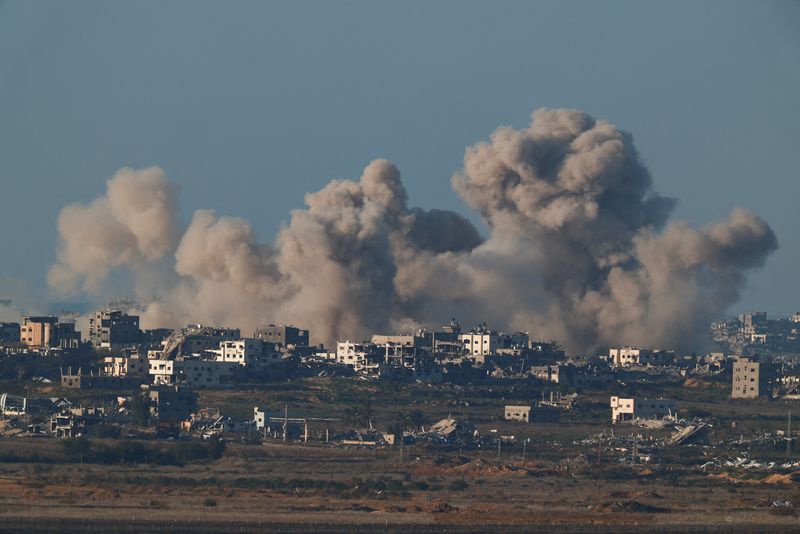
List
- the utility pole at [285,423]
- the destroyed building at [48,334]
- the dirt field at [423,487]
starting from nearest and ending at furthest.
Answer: the dirt field at [423,487] < the utility pole at [285,423] < the destroyed building at [48,334]

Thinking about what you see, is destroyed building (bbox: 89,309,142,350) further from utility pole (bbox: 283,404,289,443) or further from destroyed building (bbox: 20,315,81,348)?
utility pole (bbox: 283,404,289,443)

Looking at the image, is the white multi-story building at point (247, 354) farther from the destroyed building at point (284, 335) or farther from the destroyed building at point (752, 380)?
the destroyed building at point (752, 380)

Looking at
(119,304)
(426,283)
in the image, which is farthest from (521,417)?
(119,304)

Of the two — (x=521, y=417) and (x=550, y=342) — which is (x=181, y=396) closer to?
(x=521, y=417)

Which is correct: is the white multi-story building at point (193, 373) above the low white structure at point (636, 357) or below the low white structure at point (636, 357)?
below

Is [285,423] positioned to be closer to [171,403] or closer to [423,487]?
[171,403]

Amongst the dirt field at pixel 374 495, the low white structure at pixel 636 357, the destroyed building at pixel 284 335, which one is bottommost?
the dirt field at pixel 374 495

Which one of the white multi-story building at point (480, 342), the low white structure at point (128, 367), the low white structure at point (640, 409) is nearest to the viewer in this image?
the low white structure at point (640, 409)

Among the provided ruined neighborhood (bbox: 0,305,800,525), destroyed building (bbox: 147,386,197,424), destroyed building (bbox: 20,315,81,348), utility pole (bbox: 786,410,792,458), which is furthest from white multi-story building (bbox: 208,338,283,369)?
utility pole (bbox: 786,410,792,458)

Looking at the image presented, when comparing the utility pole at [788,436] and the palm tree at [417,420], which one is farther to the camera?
the palm tree at [417,420]

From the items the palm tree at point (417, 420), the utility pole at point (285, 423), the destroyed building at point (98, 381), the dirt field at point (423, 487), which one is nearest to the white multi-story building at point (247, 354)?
the destroyed building at point (98, 381)
